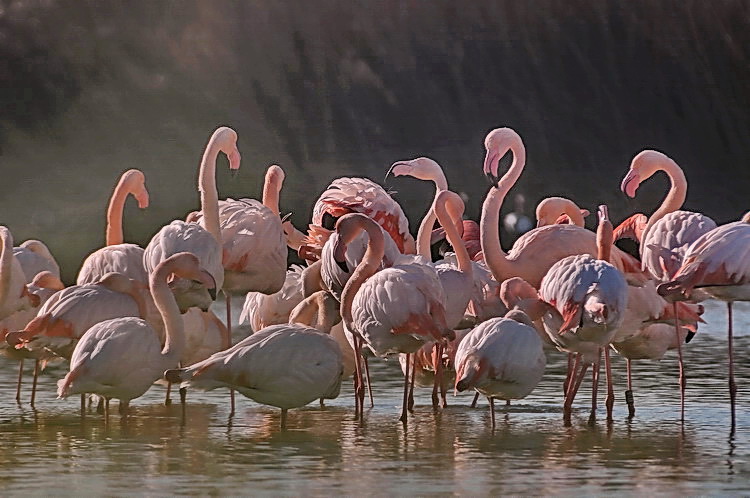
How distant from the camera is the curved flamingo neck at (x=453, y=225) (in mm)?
8695

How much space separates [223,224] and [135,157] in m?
23.6

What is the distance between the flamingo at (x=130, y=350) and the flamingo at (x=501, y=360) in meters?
1.43

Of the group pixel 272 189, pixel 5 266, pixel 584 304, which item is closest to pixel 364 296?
pixel 584 304

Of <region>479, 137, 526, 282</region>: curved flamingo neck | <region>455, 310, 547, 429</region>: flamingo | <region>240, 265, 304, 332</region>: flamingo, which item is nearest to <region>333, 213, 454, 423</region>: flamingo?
<region>455, 310, 547, 429</region>: flamingo

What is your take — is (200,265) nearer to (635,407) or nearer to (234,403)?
(234,403)

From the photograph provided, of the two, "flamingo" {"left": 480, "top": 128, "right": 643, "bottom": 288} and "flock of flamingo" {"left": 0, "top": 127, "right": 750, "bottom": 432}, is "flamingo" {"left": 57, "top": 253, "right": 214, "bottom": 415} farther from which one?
"flamingo" {"left": 480, "top": 128, "right": 643, "bottom": 288}

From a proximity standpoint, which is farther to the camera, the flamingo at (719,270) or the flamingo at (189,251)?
the flamingo at (189,251)

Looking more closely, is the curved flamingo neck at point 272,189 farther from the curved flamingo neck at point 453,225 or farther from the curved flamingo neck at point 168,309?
the curved flamingo neck at point 168,309

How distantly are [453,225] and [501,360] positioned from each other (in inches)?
85.2

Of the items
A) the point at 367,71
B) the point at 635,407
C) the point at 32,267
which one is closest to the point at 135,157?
the point at 367,71

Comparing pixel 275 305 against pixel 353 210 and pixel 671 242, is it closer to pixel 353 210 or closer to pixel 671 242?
pixel 353 210

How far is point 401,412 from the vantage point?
321 inches

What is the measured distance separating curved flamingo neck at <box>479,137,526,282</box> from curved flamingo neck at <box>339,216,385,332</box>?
42.8 inches

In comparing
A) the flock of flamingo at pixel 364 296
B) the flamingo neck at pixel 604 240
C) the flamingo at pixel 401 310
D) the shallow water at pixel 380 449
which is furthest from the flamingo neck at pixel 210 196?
the flamingo neck at pixel 604 240
